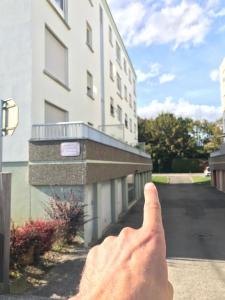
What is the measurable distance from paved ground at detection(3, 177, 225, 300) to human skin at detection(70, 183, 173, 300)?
639 centimetres

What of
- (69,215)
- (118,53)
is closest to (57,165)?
(69,215)

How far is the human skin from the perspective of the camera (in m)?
1.02

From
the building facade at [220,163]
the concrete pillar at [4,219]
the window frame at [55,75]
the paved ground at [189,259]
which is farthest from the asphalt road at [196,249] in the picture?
the building facade at [220,163]

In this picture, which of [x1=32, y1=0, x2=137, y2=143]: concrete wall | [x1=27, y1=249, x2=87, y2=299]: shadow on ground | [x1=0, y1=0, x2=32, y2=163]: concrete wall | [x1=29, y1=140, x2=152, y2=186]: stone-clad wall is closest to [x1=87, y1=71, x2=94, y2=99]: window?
[x1=32, y1=0, x2=137, y2=143]: concrete wall

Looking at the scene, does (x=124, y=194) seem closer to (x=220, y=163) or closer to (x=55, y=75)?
(x=55, y=75)

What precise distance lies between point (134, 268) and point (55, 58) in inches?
545

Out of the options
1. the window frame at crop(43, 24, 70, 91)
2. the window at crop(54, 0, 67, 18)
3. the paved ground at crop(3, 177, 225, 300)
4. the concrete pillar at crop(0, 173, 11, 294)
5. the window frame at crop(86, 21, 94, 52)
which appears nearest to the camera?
the concrete pillar at crop(0, 173, 11, 294)

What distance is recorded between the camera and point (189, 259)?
10.8 m

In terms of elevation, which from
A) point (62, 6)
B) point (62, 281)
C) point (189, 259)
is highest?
point (62, 6)

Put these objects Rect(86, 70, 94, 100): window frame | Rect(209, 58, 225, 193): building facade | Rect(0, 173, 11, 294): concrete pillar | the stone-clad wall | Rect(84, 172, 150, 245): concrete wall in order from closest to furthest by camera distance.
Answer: Rect(0, 173, 11, 294): concrete pillar
the stone-clad wall
Rect(84, 172, 150, 245): concrete wall
Rect(86, 70, 94, 100): window frame
Rect(209, 58, 225, 193): building facade

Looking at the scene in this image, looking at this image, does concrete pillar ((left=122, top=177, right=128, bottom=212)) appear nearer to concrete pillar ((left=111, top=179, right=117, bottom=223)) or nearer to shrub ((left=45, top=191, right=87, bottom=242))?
concrete pillar ((left=111, top=179, right=117, bottom=223))

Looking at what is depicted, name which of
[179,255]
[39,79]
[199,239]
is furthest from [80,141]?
[199,239]

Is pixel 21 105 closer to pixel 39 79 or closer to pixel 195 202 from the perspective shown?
pixel 39 79

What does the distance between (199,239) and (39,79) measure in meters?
7.64
